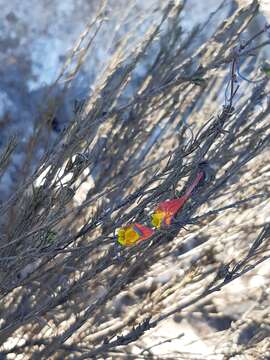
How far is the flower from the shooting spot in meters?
1.10

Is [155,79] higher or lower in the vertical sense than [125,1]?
lower

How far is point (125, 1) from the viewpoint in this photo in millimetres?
2848

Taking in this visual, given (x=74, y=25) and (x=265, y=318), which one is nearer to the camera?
A: (x=265, y=318)

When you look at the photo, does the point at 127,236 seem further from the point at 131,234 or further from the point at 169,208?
the point at 169,208

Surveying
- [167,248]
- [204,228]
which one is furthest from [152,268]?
[204,228]

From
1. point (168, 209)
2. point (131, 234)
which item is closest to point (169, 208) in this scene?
point (168, 209)

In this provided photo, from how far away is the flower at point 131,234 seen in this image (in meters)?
1.10

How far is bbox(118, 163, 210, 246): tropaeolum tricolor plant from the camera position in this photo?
1107 millimetres

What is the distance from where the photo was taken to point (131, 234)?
3.66 ft

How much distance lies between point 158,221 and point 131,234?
7cm

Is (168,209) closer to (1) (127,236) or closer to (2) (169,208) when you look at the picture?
(2) (169,208)

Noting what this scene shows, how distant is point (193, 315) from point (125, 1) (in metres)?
1.71

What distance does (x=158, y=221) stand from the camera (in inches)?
44.6

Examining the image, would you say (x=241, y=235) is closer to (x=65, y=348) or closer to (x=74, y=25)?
(x=65, y=348)
